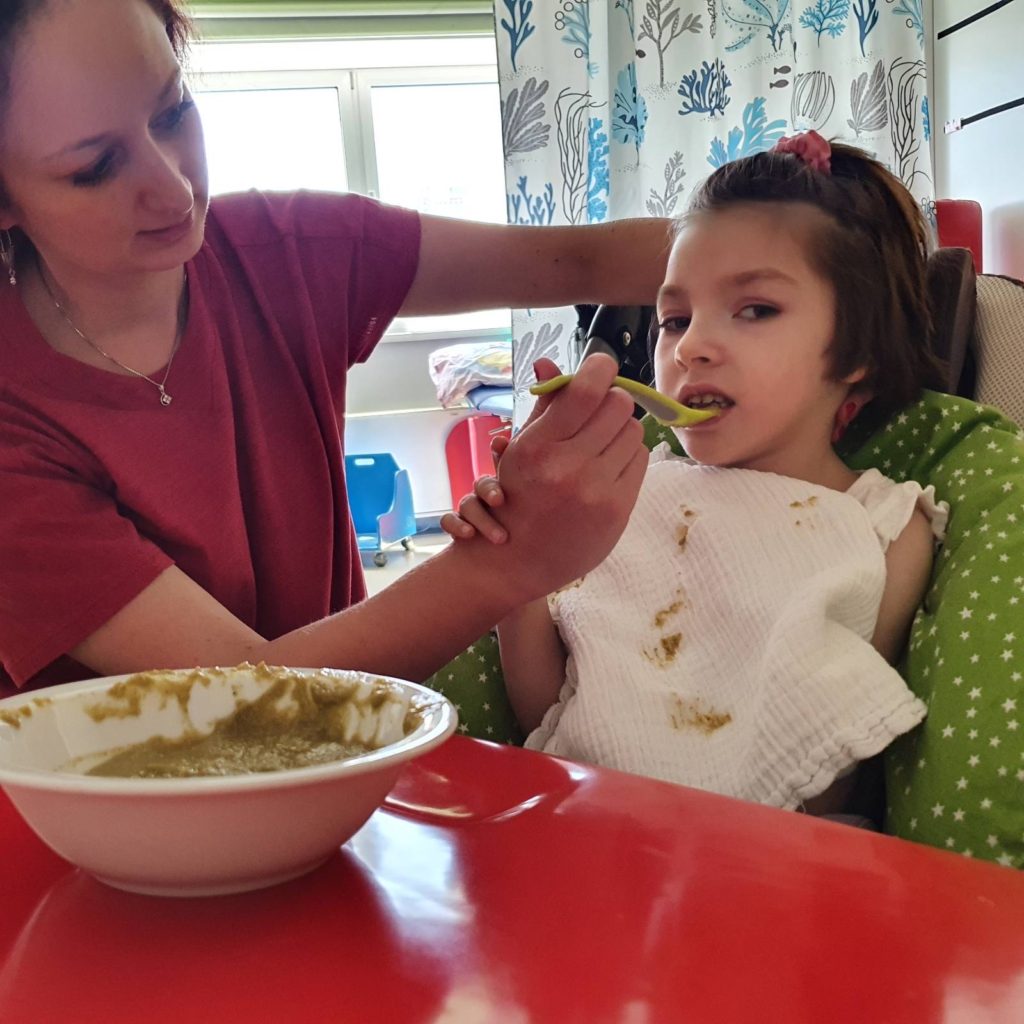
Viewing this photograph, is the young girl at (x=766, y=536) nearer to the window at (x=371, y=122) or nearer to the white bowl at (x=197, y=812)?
the white bowl at (x=197, y=812)

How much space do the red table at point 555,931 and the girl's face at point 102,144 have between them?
0.59 m

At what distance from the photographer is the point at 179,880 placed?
1.53 ft

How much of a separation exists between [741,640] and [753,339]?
0.29 metres

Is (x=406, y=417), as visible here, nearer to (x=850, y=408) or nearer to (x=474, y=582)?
(x=850, y=408)

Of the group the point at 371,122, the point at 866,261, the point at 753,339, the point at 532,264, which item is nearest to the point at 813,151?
the point at 866,261

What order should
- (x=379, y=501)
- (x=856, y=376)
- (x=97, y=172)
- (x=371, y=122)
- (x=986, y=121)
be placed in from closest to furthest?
(x=97, y=172), (x=856, y=376), (x=986, y=121), (x=379, y=501), (x=371, y=122)

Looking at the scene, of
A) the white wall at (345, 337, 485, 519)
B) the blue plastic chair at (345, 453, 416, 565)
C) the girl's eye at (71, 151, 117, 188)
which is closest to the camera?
the girl's eye at (71, 151, 117, 188)

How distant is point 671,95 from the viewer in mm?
2832

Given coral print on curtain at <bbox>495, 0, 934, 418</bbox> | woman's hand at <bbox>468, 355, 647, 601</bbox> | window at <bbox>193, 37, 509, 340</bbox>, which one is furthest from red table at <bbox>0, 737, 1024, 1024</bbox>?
window at <bbox>193, 37, 509, 340</bbox>

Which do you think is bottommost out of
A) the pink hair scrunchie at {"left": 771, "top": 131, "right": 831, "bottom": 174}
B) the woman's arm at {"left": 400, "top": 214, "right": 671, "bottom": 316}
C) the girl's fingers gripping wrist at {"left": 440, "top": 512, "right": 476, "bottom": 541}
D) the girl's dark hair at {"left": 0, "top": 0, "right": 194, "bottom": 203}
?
the girl's fingers gripping wrist at {"left": 440, "top": 512, "right": 476, "bottom": 541}

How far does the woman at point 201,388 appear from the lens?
781 mm

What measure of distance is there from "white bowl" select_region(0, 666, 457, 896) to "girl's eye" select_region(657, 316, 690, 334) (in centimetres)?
60

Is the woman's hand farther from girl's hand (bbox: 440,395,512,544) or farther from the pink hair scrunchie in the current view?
the pink hair scrunchie

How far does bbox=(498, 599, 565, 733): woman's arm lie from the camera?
0.95 metres
